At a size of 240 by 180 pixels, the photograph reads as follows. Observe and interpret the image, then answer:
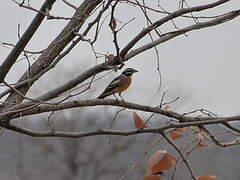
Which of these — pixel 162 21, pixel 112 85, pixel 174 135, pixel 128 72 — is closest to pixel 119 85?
pixel 112 85

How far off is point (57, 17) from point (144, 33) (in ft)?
0.88

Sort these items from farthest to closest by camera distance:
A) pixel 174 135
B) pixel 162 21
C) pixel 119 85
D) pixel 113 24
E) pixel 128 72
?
A: pixel 128 72 → pixel 119 85 → pixel 174 135 → pixel 162 21 → pixel 113 24

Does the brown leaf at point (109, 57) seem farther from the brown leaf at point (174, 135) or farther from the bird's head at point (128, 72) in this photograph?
the bird's head at point (128, 72)

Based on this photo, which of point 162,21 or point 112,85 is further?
point 112,85

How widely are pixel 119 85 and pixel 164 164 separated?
5.31ft

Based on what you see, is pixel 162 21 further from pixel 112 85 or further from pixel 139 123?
pixel 112 85

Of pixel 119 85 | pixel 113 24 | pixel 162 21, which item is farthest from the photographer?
pixel 119 85

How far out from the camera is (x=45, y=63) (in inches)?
85.7

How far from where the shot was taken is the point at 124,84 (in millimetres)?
3645

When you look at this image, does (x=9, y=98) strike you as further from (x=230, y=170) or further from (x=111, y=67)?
(x=230, y=170)

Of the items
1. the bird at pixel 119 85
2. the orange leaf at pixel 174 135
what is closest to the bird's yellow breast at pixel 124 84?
the bird at pixel 119 85

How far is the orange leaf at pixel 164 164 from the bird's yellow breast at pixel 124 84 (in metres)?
1.53

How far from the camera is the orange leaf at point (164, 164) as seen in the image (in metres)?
2.01

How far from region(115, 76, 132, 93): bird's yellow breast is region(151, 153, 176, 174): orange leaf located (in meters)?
1.53
